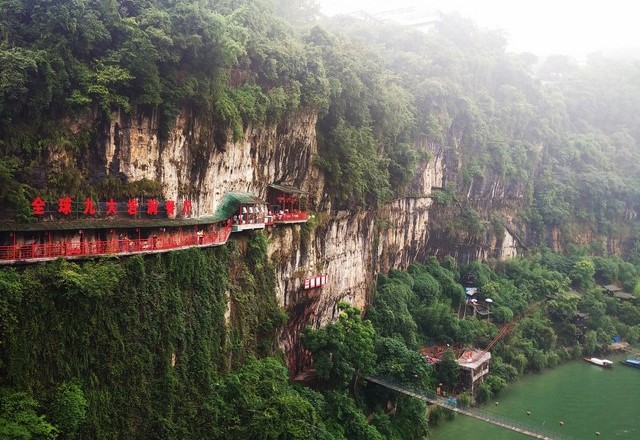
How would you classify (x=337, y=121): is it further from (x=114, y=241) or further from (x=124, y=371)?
(x=124, y=371)

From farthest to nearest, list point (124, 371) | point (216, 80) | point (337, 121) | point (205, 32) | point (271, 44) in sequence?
point (337, 121) < point (271, 44) < point (216, 80) < point (205, 32) < point (124, 371)

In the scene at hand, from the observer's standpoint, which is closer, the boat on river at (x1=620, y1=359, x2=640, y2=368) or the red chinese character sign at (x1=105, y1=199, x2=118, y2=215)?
the red chinese character sign at (x1=105, y1=199, x2=118, y2=215)

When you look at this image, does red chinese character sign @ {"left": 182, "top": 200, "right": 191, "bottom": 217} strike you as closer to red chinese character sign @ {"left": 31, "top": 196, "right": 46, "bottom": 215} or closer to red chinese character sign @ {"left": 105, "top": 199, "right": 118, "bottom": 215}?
red chinese character sign @ {"left": 105, "top": 199, "right": 118, "bottom": 215}

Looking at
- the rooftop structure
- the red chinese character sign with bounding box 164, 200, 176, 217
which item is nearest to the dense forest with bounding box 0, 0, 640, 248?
the red chinese character sign with bounding box 164, 200, 176, 217

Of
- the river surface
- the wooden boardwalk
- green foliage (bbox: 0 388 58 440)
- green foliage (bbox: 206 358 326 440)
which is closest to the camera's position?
green foliage (bbox: 0 388 58 440)

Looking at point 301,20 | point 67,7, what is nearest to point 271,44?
point 67,7

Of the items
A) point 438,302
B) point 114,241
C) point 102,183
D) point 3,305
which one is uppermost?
point 102,183

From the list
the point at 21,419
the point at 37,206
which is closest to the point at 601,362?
the point at 37,206
